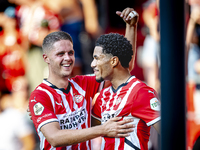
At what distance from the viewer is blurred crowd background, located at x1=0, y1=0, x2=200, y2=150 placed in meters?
5.00

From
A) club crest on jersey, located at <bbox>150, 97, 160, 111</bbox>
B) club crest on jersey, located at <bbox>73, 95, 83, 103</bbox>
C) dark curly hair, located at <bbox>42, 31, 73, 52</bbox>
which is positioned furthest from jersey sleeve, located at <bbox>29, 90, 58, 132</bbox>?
club crest on jersey, located at <bbox>150, 97, 160, 111</bbox>

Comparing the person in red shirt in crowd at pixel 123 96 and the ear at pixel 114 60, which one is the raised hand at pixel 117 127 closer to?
the person in red shirt in crowd at pixel 123 96

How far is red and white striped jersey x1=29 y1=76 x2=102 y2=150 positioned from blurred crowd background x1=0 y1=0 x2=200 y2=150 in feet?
8.82

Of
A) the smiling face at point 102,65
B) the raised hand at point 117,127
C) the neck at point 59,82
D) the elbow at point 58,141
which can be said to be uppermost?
the smiling face at point 102,65

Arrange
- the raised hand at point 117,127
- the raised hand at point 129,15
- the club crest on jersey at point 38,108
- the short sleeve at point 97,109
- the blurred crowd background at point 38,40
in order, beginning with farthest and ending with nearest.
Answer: the blurred crowd background at point 38,40, the short sleeve at point 97,109, the raised hand at point 129,15, the club crest on jersey at point 38,108, the raised hand at point 117,127

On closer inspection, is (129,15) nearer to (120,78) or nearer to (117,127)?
(120,78)

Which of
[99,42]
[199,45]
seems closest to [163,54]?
[99,42]

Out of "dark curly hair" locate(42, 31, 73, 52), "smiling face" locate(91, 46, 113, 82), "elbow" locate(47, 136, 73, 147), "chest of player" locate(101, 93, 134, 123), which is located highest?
"dark curly hair" locate(42, 31, 73, 52)

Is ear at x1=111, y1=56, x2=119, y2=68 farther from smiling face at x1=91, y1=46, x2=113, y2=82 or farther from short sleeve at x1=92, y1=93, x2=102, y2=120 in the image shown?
short sleeve at x1=92, y1=93, x2=102, y2=120

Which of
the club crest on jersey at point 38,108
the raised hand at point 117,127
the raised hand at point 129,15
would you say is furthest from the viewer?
the raised hand at point 129,15

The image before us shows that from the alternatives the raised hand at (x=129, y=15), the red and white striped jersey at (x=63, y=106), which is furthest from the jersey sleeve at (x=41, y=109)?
the raised hand at (x=129, y=15)

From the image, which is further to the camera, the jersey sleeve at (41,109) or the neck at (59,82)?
the neck at (59,82)

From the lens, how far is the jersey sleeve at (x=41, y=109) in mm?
1780

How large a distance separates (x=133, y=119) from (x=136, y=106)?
0.33ft
